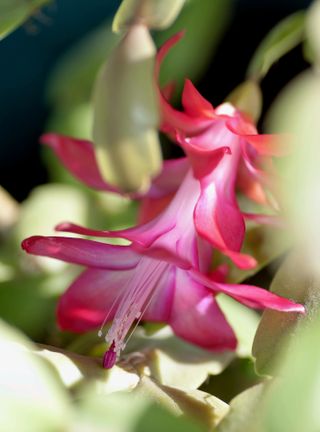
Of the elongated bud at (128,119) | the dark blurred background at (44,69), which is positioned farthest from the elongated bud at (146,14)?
the dark blurred background at (44,69)

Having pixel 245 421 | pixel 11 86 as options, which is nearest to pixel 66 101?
pixel 11 86

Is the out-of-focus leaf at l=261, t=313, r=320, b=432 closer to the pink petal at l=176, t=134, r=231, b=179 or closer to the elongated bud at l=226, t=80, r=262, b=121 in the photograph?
the pink petal at l=176, t=134, r=231, b=179

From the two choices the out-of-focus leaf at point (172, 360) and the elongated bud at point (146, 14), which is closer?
the elongated bud at point (146, 14)

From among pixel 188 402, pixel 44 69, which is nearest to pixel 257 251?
pixel 188 402

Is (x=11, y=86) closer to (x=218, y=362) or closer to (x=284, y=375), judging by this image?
(x=218, y=362)

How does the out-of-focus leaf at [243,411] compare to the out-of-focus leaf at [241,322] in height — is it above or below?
above

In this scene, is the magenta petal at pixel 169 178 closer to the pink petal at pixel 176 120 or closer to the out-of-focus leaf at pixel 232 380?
the pink petal at pixel 176 120

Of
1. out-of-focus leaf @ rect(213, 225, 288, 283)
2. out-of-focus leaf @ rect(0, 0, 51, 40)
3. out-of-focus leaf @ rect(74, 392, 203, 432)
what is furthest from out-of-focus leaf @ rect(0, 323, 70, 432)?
out-of-focus leaf @ rect(213, 225, 288, 283)
